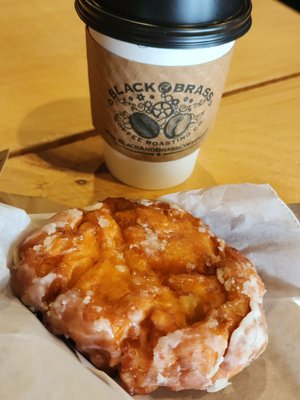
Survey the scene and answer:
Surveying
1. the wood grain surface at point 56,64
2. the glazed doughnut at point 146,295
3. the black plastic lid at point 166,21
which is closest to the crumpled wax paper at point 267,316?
the glazed doughnut at point 146,295

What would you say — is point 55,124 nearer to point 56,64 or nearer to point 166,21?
point 56,64

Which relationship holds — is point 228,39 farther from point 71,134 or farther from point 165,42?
point 71,134

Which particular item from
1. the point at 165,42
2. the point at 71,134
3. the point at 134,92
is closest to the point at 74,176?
the point at 71,134

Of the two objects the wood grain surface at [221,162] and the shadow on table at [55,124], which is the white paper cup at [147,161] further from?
the shadow on table at [55,124]

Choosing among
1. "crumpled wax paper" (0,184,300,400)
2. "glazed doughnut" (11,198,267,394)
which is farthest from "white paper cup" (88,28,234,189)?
"glazed doughnut" (11,198,267,394)

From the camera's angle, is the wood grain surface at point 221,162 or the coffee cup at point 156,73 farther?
the wood grain surface at point 221,162

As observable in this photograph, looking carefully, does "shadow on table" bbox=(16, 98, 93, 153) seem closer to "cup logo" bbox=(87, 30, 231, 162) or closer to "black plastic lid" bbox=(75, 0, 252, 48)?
"cup logo" bbox=(87, 30, 231, 162)
